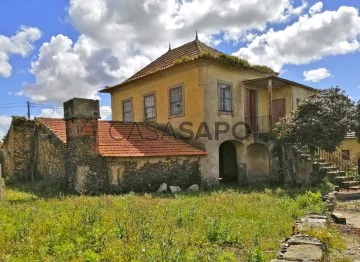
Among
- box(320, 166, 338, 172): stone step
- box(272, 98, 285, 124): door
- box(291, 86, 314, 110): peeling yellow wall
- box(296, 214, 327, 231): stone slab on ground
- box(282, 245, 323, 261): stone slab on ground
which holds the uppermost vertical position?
box(291, 86, 314, 110): peeling yellow wall

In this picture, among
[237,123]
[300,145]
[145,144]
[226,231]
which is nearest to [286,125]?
[300,145]

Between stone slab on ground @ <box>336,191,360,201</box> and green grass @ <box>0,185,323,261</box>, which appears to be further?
stone slab on ground @ <box>336,191,360,201</box>

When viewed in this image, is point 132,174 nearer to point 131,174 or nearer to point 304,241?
point 131,174

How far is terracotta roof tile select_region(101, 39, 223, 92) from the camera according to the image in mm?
19344

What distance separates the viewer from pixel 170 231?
6844mm

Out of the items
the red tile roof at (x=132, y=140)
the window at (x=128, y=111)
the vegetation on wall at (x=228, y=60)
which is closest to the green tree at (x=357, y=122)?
the vegetation on wall at (x=228, y=60)

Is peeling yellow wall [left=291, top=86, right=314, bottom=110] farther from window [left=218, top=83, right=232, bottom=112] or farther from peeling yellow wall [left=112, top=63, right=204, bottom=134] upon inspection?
peeling yellow wall [left=112, top=63, right=204, bottom=134]

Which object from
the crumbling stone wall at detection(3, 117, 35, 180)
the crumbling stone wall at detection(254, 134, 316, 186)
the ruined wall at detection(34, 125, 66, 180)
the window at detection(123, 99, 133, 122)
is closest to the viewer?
the crumbling stone wall at detection(254, 134, 316, 186)

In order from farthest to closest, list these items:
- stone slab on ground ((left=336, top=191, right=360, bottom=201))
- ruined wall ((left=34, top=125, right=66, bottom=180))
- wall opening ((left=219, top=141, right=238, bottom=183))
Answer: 1. wall opening ((left=219, top=141, right=238, bottom=183))
2. ruined wall ((left=34, top=125, right=66, bottom=180))
3. stone slab on ground ((left=336, top=191, right=360, bottom=201))

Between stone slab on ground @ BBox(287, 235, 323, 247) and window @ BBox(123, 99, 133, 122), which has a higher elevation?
window @ BBox(123, 99, 133, 122)

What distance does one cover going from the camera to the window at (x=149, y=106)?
20672 millimetres

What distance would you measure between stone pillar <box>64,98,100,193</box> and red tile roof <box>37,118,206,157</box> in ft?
2.63

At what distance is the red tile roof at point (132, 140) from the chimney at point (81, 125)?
2.62 ft

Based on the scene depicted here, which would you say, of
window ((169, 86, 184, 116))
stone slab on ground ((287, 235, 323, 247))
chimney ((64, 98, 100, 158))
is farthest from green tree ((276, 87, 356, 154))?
stone slab on ground ((287, 235, 323, 247))
